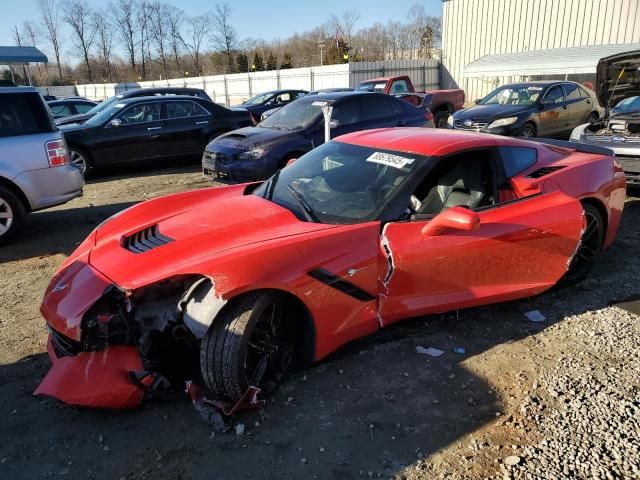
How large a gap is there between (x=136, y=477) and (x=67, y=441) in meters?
0.51

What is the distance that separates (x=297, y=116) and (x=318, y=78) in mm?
22396

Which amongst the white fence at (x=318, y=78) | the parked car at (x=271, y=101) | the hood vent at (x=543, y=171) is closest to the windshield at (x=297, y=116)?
the hood vent at (x=543, y=171)

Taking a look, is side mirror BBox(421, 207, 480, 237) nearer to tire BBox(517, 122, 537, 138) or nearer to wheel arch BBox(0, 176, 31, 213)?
wheel arch BBox(0, 176, 31, 213)

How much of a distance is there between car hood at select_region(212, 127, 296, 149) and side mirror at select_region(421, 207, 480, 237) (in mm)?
4974

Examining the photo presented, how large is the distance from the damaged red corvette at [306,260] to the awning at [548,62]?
43.6ft

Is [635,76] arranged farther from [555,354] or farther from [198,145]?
[198,145]

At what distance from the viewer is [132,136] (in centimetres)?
989

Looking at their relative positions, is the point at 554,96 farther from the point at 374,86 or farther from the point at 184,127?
the point at 184,127

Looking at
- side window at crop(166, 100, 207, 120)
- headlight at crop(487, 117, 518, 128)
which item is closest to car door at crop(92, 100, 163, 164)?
side window at crop(166, 100, 207, 120)

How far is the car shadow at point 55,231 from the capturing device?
18.7 ft

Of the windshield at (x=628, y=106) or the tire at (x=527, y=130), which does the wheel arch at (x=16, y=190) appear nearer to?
the windshield at (x=628, y=106)

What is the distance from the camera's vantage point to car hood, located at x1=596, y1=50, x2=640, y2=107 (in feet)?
25.6

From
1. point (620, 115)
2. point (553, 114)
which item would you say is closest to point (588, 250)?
point (620, 115)

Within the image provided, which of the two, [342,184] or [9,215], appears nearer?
[342,184]
